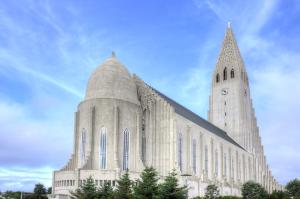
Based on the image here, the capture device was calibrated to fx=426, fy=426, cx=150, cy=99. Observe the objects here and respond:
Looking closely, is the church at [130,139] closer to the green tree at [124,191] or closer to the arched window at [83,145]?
the arched window at [83,145]

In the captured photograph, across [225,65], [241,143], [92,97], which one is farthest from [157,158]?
[225,65]

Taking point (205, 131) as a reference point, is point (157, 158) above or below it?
below

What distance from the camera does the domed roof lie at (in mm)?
65938

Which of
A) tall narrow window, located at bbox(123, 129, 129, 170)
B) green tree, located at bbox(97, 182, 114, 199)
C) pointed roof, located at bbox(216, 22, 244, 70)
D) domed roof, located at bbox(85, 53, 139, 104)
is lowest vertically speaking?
green tree, located at bbox(97, 182, 114, 199)

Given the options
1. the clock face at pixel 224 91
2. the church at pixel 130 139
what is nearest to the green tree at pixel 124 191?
the church at pixel 130 139

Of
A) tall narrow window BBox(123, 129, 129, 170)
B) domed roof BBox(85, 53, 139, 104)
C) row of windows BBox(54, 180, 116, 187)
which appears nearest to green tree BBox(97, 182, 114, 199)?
row of windows BBox(54, 180, 116, 187)

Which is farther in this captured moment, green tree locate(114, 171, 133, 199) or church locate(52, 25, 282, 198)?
church locate(52, 25, 282, 198)

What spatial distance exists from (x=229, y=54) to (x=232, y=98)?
1184 cm

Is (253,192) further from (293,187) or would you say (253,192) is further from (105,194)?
(105,194)

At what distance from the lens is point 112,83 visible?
218 ft

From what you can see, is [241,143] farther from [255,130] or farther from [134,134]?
[134,134]

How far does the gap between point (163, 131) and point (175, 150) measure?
3697mm

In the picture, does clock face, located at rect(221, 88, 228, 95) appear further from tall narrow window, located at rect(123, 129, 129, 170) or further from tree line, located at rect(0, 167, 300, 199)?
tall narrow window, located at rect(123, 129, 129, 170)

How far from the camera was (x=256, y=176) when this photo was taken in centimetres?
10256
